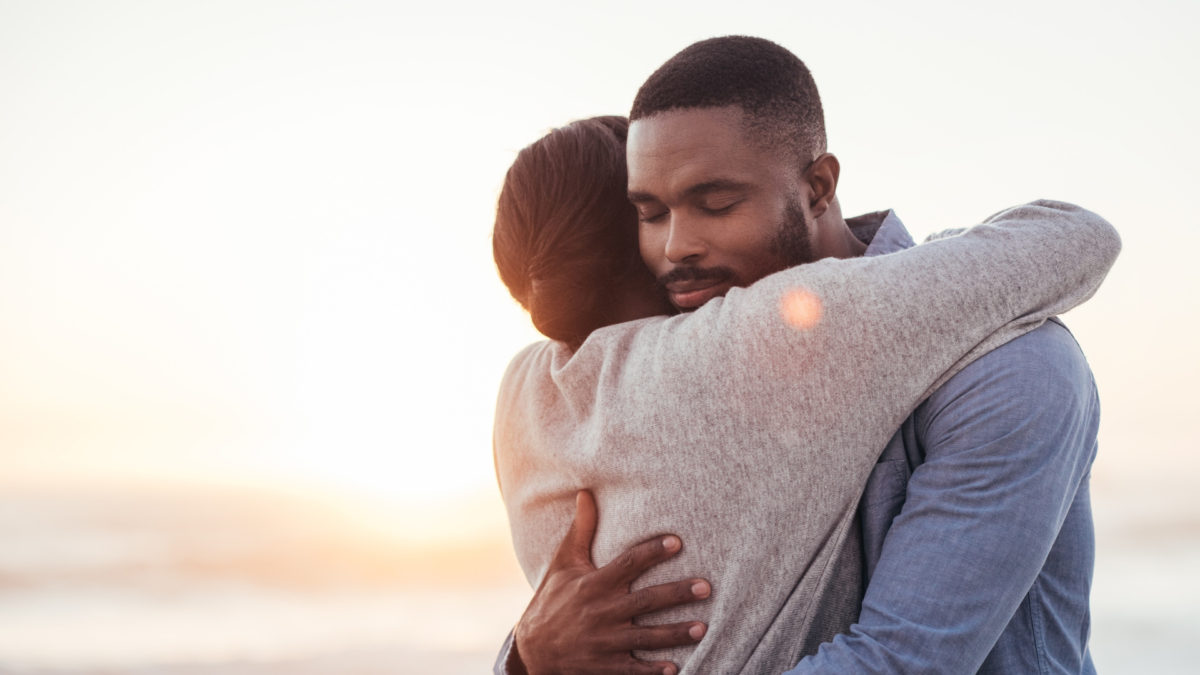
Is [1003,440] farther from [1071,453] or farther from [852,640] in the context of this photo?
[852,640]

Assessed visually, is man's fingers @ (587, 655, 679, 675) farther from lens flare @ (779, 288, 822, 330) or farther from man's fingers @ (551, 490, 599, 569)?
lens flare @ (779, 288, 822, 330)

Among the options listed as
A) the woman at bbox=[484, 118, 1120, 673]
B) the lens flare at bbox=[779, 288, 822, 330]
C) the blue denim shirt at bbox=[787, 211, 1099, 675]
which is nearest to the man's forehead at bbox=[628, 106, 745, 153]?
the woman at bbox=[484, 118, 1120, 673]

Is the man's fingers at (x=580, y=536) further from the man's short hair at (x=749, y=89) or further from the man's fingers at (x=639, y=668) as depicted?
the man's short hair at (x=749, y=89)

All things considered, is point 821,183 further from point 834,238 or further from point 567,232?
point 567,232

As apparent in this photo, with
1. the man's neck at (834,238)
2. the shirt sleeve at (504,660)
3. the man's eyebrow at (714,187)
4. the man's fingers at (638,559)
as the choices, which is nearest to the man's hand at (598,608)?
the man's fingers at (638,559)

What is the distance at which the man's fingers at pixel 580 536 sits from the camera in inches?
70.2

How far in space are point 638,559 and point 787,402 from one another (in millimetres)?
375

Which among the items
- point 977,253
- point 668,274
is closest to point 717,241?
point 668,274

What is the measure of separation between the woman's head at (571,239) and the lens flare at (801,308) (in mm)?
528

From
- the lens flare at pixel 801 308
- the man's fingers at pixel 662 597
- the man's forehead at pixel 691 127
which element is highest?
the man's forehead at pixel 691 127

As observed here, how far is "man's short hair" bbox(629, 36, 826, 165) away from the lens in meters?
1.98

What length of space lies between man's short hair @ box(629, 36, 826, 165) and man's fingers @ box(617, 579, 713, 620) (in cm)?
88

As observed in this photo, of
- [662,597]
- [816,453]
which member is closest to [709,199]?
[816,453]

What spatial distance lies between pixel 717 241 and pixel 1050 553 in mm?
794
